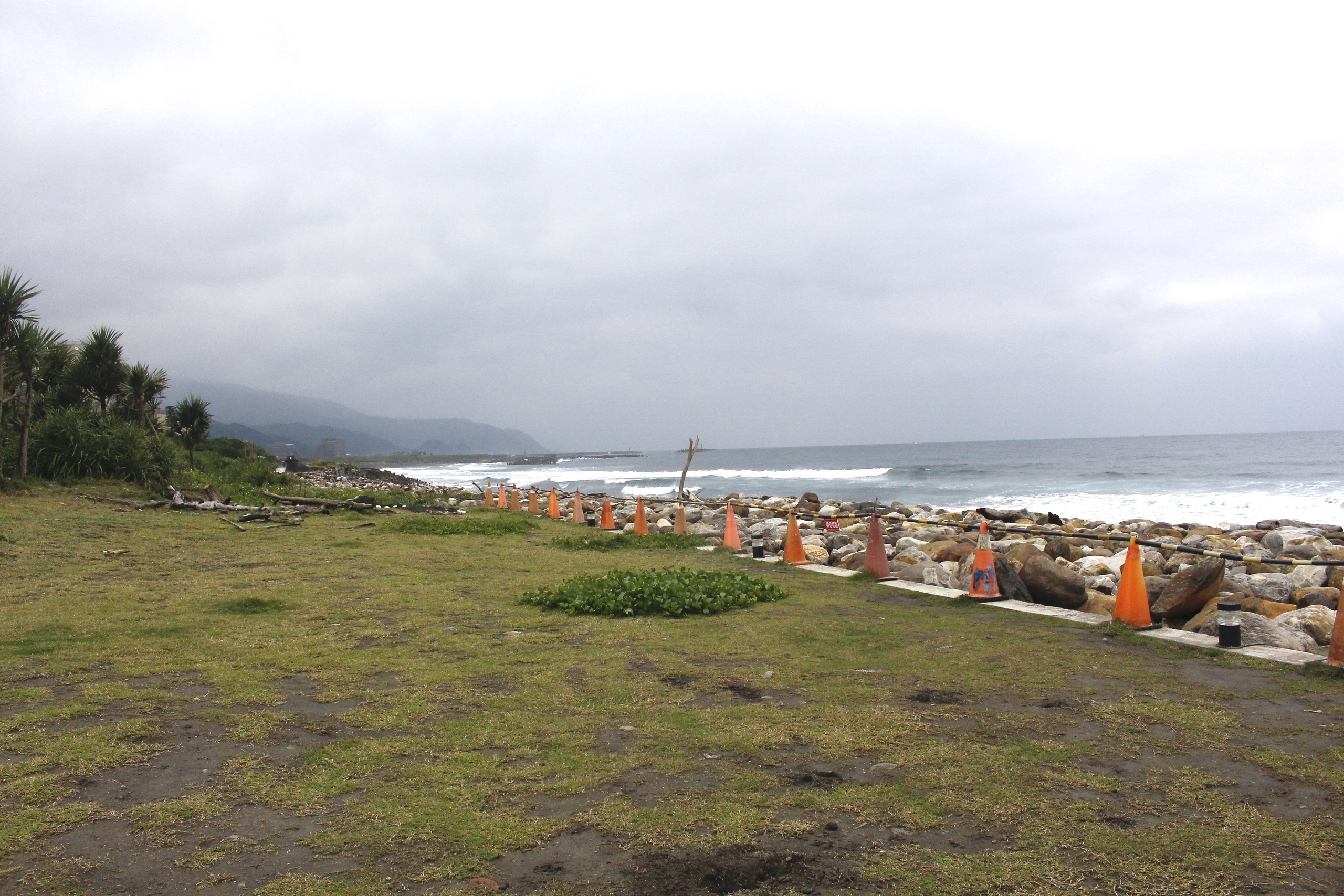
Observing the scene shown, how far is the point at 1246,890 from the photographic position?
2.65 meters

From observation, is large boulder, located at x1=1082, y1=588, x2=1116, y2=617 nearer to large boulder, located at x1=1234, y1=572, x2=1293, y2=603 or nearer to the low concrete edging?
the low concrete edging

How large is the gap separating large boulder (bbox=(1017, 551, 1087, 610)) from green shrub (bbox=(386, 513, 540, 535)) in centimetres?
956

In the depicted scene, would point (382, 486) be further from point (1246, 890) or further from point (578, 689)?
point (1246, 890)

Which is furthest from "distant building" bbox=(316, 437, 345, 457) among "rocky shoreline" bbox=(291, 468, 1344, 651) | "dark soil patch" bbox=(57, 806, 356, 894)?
"dark soil patch" bbox=(57, 806, 356, 894)

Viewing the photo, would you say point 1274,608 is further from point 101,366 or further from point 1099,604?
point 101,366

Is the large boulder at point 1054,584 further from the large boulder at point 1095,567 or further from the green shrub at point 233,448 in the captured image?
the green shrub at point 233,448

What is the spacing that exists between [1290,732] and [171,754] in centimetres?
541

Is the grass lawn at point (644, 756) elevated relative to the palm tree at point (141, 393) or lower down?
lower down

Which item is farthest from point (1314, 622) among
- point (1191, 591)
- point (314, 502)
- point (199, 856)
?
point (314, 502)

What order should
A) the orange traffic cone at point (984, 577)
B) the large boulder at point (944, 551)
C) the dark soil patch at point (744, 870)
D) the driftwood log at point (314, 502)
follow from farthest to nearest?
the driftwood log at point (314, 502)
the large boulder at point (944, 551)
the orange traffic cone at point (984, 577)
the dark soil patch at point (744, 870)

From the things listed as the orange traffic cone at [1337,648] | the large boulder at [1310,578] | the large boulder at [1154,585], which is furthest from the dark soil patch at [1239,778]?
the large boulder at [1310,578]

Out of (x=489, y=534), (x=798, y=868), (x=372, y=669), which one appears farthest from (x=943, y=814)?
(x=489, y=534)

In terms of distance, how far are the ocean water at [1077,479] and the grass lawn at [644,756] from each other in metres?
25.4

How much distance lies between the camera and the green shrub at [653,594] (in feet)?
25.1
